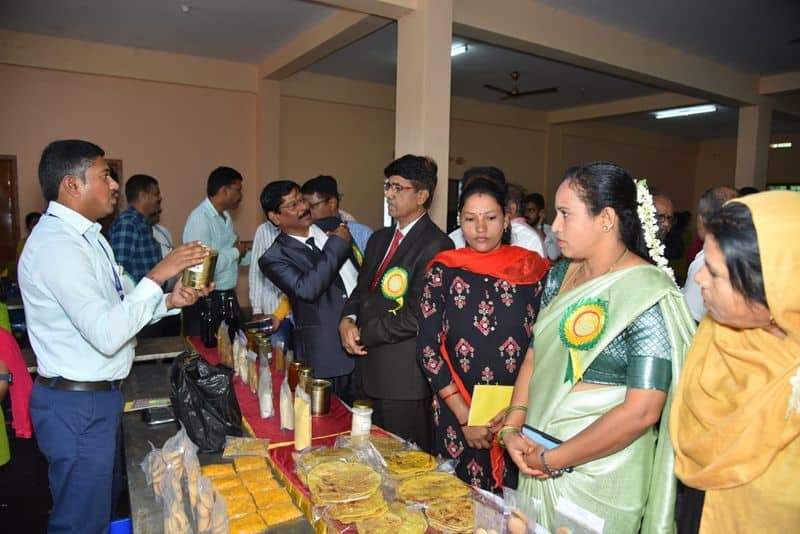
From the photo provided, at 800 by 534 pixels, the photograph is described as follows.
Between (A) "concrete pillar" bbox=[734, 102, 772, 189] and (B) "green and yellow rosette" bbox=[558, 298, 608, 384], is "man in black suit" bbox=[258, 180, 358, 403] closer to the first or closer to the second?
(B) "green and yellow rosette" bbox=[558, 298, 608, 384]

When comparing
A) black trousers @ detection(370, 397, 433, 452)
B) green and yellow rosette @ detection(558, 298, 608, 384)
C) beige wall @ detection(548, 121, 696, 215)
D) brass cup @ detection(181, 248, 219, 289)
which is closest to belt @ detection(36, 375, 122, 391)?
brass cup @ detection(181, 248, 219, 289)

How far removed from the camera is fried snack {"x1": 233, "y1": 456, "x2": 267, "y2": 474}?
4.70ft

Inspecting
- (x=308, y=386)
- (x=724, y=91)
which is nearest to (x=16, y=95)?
(x=308, y=386)

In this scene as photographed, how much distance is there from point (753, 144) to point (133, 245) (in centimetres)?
726

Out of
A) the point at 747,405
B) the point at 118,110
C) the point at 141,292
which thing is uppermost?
the point at 118,110

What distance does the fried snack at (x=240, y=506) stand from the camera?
4.02ft

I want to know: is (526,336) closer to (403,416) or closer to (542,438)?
(542,438)

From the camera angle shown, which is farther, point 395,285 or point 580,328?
point 395,285

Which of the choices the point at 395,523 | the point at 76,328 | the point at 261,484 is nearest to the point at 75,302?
the point at 76,328

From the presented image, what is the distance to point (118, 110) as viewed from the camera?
6121mm

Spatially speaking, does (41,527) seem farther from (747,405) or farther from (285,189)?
(747,405)

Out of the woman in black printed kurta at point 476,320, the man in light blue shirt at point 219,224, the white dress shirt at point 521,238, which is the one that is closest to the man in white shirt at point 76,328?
the woman in black printed kurta at point 476,320

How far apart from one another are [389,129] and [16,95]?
457 cm

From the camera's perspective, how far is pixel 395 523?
118cm
